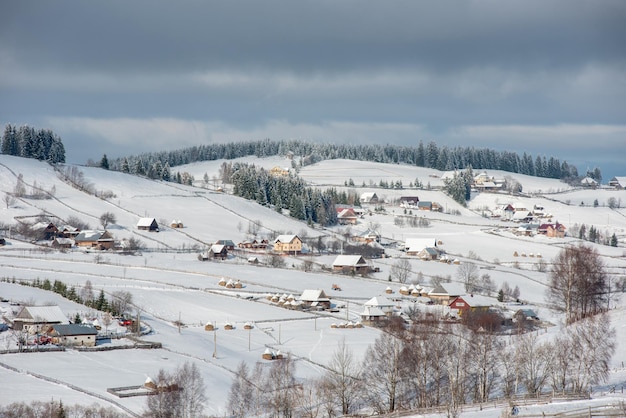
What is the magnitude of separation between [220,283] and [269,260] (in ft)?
59.6

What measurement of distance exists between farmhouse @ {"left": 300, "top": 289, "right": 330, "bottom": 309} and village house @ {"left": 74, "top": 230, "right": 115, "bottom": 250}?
107 feet

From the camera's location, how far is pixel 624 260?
117562mm

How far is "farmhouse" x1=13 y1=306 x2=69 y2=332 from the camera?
61.5 meters

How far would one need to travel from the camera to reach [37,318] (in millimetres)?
62250

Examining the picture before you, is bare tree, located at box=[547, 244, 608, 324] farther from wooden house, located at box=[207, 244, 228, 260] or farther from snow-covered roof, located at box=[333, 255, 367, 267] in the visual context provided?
wooden house, located at box=[207, 244, 228, 260]

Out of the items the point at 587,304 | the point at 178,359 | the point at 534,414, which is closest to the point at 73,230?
the point at 178,359

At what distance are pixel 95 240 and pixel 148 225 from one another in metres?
13.3

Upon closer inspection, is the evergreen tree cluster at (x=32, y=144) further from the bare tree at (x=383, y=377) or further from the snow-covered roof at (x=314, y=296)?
the bare tree at (x=383, y=377)

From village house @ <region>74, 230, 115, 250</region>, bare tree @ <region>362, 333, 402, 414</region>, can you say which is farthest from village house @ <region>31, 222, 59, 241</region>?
bare tree @ <region>362, 333, 402, 414</region>

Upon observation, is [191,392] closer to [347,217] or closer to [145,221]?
[145,221]

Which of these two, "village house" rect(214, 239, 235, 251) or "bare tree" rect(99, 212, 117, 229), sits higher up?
"bare tree" rect(99, 212, 117, 229)

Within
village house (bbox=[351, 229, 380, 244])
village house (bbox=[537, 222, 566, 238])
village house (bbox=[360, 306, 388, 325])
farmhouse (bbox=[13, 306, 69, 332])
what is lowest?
village house (bbox=[360, 306, 388, 325])

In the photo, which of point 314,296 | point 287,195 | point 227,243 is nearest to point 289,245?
point 227,243

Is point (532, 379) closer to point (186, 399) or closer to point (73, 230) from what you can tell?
point (186, 399)
